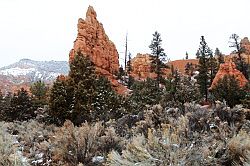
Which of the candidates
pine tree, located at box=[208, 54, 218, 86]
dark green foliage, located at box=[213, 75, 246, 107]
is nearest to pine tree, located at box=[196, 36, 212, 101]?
pine tree, located at box=[208, 54, 218, 86]

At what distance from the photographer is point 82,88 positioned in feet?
101

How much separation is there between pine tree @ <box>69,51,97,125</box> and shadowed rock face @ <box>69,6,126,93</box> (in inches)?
1324

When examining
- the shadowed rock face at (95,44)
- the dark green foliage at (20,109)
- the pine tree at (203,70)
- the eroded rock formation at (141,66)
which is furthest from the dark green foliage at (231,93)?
the eroded rock formation at (141,66)

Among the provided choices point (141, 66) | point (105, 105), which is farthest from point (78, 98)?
point (141, 66)

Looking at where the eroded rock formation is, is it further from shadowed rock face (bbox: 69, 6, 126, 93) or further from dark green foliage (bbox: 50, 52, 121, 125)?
dark green foliage (bbox: 50, 52, 121, 125)

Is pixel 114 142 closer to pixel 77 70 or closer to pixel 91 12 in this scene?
pixel 77 70

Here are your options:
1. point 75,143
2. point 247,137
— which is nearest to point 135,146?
point 247,137

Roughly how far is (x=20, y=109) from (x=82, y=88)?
1346cm

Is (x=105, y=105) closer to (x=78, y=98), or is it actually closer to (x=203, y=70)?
(x=78, y=98)

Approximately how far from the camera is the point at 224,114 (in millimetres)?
19953

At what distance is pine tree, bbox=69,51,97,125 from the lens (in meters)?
29.9

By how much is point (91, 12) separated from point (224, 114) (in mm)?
54839

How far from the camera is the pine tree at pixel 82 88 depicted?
98.2 feet

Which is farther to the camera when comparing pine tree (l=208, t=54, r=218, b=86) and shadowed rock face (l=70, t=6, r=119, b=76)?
shadowed rock face (l=70, t=6, r=119, b=76)
